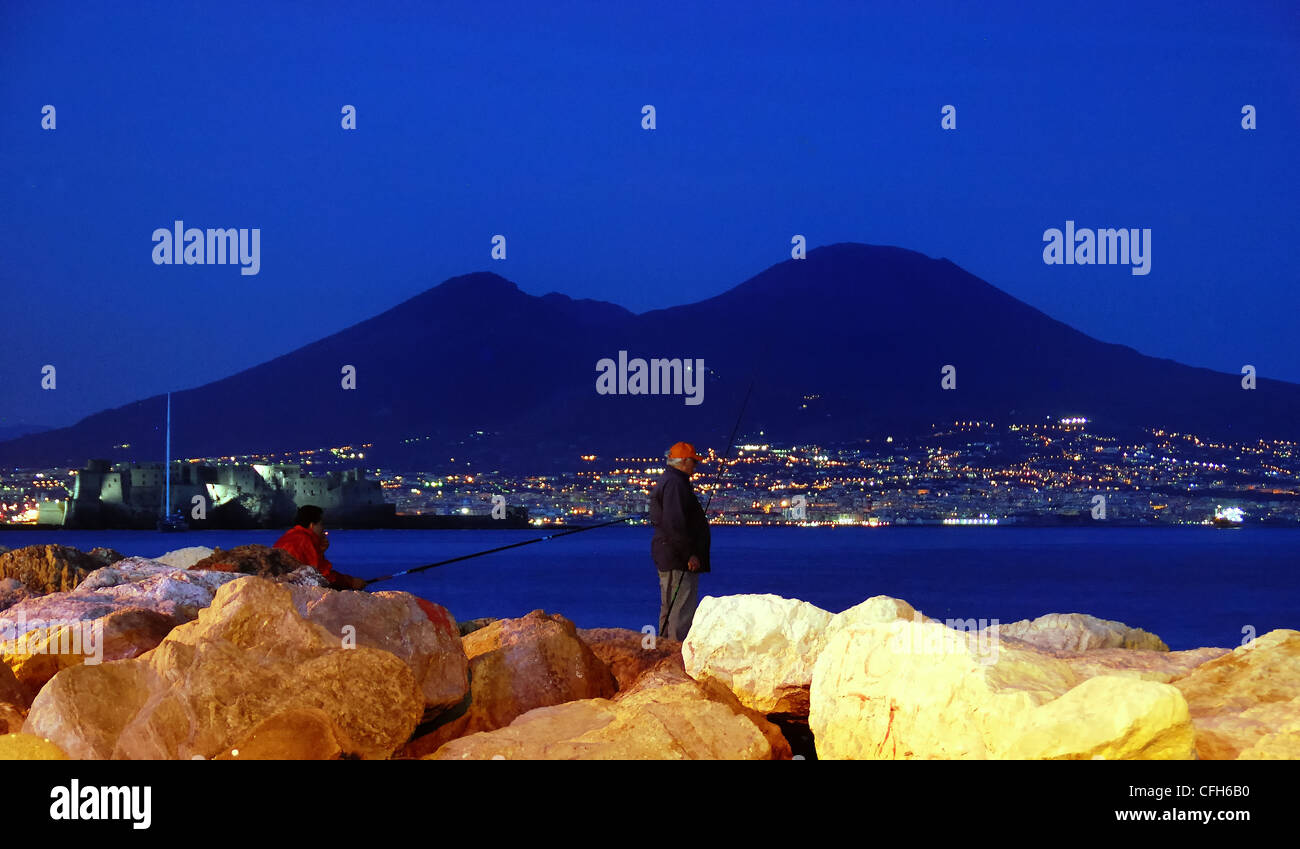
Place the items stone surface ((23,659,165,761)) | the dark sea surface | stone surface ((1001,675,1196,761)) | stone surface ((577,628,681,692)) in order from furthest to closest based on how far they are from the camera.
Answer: the dark sea surface < stone surface ((577,628,681,692)) < stone surface ((23,659,165,761)) < stone surface ((1001,675,1196,761))

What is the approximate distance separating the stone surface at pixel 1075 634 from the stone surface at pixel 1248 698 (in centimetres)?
135

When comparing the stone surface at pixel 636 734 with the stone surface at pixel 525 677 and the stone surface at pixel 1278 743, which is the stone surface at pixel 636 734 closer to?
the stone surface at pixel 525 677

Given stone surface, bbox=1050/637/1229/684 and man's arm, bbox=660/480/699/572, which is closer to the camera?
stone surface, bbox=1050/637/1229/684

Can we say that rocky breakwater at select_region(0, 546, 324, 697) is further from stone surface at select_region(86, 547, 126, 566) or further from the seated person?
stone surface at select_region(86, 547, 126, 566)

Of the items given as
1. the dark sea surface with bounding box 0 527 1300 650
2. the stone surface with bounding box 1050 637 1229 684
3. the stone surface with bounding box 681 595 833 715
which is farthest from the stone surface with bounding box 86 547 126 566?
the dark sea surface with bounding box 0 527 1300 650

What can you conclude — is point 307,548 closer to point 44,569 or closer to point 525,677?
point 44,569

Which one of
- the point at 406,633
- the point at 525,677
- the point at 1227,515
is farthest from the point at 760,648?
the point at 1227,515

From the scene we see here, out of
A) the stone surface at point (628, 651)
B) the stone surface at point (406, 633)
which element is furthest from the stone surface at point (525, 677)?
the stone surface at point (628, 651)

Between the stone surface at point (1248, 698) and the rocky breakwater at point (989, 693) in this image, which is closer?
the rocky breakwater at point (989, 693)

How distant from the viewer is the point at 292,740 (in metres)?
4.74

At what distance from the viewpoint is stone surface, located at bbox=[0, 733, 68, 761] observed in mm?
4539

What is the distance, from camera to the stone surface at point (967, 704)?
14.2 ft

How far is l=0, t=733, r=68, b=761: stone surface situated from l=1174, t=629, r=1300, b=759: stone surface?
4.22 metres
